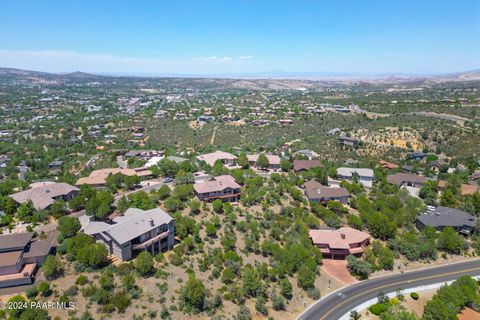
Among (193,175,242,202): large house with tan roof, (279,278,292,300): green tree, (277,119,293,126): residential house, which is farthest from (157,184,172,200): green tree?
(277,119,293,126): residential house

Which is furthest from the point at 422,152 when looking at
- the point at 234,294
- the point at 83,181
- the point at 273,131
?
the point at 83,181

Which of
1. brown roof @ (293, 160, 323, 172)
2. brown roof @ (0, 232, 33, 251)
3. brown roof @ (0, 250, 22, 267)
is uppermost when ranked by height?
brown roof @ (0, 232, 33, 251)

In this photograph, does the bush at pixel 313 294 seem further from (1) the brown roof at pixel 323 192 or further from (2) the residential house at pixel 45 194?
(2) the residential house at pixel 45 194

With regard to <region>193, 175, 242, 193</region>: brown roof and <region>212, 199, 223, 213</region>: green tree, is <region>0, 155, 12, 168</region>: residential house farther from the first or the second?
<region>212, 199, 223, 213</region>: green tree

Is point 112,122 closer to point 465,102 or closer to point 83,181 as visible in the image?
point 83,181

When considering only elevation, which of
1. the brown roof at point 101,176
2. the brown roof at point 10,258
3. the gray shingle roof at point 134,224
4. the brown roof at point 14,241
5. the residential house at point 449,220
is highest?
the gray shingle roof at point 134,224

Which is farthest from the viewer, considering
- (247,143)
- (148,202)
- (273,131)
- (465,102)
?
(465,102)

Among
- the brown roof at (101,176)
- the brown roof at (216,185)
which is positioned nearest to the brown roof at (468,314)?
the brown roof at (216,185)
